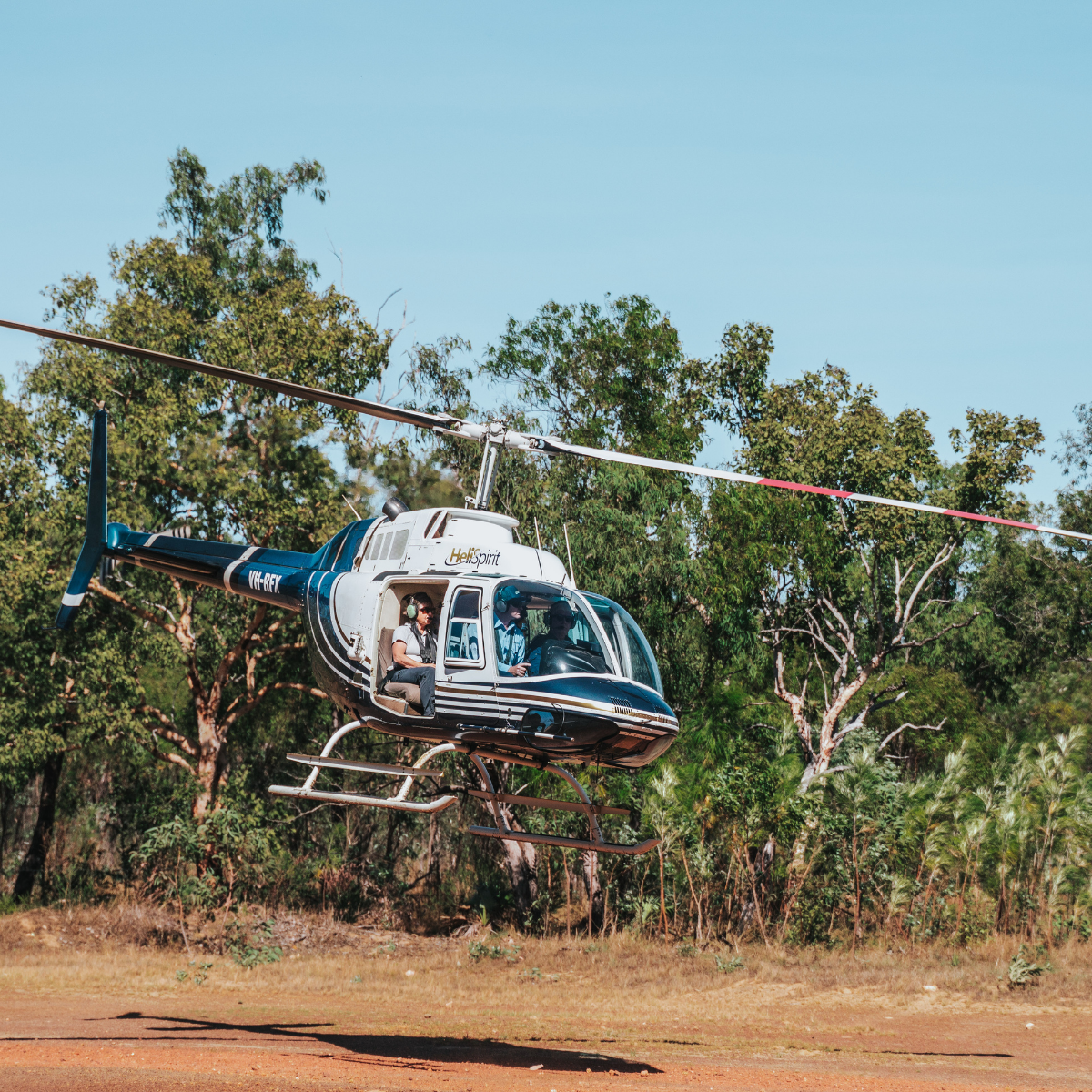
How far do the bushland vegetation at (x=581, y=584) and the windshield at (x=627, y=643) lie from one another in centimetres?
1047

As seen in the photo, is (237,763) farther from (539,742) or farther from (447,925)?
→ (539,742)

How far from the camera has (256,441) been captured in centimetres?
2194

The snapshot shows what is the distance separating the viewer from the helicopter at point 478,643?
873cm

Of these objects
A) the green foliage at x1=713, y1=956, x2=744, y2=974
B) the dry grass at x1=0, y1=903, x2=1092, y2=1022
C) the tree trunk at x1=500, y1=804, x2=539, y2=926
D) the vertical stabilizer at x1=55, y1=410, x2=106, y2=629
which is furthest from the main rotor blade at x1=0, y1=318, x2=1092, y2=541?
the tree trunk at x1=500, y1=804, x2=539, y2=926

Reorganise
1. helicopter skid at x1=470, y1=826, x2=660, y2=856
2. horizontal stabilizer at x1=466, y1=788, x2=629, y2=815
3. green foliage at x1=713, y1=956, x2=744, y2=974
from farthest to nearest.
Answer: green foliage at x1=713, y1=956, x2=744, y2=974
horizontal stabilizer at x1=466, y1=788, x2=629, y2=815
helicopter skid at x1=470, y1=826, x2=660, y2=856

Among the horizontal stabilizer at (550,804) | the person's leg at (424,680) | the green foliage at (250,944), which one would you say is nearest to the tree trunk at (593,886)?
the green foliage at (250,944)

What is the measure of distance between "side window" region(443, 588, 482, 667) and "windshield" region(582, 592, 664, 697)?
89 cm

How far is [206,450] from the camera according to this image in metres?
21.2

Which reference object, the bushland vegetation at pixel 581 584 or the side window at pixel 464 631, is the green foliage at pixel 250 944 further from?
the side window at pixel 464 631

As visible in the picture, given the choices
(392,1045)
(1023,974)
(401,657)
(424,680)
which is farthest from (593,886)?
(424,680)

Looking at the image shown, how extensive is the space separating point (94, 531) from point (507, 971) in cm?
1035

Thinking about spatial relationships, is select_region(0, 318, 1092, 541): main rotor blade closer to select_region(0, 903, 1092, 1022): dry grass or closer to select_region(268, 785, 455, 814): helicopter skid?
select_region(268, 785, 455, 814): helicopter skid

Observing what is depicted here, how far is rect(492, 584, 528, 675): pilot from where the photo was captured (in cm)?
901

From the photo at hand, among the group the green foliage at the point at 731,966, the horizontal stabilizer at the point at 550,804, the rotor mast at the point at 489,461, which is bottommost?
the green foliage at the point at 731,966
